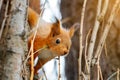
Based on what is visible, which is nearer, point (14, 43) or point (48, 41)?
point (14, 43)

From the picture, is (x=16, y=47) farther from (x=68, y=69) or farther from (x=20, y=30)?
(x=68, y=69)

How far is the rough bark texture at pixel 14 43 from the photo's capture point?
3.89ft

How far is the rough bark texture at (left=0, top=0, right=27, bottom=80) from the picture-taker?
3.89ft

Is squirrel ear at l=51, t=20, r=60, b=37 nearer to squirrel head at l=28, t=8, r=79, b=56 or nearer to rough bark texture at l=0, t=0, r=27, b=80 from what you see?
squirrel head at l=28, t=8, r=79, b=56

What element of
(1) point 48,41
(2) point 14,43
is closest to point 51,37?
(1) point 48,41

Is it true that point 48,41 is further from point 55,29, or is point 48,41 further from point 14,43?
point 14,43

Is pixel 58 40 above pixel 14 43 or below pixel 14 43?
above

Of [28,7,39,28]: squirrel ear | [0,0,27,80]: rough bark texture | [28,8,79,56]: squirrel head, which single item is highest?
[28,7,39,28]: squirrel ear

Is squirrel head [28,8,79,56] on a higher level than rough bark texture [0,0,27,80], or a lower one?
higher

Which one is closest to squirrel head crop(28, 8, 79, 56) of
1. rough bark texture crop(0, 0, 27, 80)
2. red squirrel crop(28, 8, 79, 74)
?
red squirrel crop(28, 8, 79, 74)

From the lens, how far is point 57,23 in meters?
1.79

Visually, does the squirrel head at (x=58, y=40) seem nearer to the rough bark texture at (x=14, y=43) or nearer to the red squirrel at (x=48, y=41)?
the red squirrel at (x=48, y=41)

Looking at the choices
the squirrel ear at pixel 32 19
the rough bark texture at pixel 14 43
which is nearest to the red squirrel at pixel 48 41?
the squirrel ear at pixel 32 19

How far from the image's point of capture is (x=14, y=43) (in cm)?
122
